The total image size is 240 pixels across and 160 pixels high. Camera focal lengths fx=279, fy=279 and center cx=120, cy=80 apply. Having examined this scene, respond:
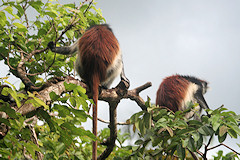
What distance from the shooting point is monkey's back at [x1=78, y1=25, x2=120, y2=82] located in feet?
8.93

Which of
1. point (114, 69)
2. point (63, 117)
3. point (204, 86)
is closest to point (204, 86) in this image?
point (204, 86)

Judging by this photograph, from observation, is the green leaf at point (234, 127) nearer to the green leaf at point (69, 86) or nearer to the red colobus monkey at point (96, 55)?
the green leaf at point (69, 86)

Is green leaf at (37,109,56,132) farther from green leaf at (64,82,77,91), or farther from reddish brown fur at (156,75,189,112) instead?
reddish brown fur at (156,75,189,112)

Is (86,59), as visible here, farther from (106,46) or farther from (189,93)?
(189,93)

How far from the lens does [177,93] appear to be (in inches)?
147

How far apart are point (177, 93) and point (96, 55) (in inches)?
57.9

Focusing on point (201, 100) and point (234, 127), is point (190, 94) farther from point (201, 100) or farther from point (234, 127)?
point (234, 127)

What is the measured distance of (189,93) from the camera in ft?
12.9

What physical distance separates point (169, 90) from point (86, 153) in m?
1.46

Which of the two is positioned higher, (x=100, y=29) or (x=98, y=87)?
(x=100, y=29)

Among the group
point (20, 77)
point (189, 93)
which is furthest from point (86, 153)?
point (189, 93)

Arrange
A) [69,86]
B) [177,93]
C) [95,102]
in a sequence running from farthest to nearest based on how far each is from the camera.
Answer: [177,93]
[95,102]
[69,86]

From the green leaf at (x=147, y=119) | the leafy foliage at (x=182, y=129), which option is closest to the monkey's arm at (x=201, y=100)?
the leafy foliage at (x=182, y=129)

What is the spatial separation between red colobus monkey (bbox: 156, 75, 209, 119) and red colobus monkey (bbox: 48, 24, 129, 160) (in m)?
0.96
